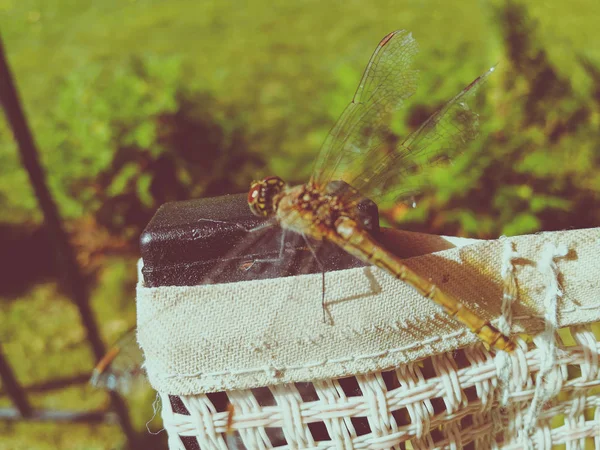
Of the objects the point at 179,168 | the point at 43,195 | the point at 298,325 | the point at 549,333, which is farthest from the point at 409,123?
the point at 298,325

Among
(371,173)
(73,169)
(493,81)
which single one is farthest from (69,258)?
(493,81)

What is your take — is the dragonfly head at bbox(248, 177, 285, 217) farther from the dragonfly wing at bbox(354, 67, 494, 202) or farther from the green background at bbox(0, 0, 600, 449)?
the green background at bbox(0, 0, 600, 449)

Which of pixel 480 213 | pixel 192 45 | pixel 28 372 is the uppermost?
pixel 192 45

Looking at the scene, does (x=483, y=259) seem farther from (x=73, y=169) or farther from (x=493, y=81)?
(x=73, y=169)

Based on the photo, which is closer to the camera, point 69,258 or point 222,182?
point 69,258

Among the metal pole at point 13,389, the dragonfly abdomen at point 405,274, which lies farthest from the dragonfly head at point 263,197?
the metal pole at point 13,389

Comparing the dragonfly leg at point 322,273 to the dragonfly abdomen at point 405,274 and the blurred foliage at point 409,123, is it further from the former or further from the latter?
the blurred foliage at point 409,123
